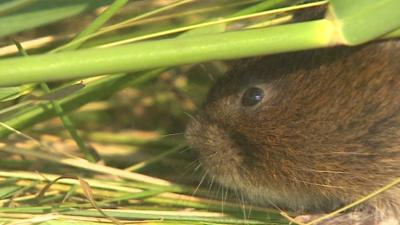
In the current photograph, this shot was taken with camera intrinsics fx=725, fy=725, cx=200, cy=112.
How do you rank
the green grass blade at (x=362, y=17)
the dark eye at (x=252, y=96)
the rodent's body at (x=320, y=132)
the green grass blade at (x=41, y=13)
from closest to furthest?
the green grass blade at (x=362, y=17) → the rodent's body at (x=320, y=132) → the dark eye at (x=252, y=96) → the green grass blade at (x=41, y=13)

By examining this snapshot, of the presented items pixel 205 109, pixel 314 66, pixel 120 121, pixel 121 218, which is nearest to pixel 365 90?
pixel 314 66

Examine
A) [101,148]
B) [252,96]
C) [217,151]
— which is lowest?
[217,151]

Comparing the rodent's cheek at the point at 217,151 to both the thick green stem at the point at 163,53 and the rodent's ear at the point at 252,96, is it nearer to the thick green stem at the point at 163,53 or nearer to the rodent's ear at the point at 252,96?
the rodent's ear at the point at 252,96

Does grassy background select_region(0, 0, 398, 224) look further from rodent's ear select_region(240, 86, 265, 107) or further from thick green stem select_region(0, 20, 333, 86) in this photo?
thick green stem select_region(0, 20, 333, 86)

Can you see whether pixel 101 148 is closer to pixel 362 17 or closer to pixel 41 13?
pixel 41 13

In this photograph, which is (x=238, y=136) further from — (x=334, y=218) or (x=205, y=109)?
(x=334, y=218)

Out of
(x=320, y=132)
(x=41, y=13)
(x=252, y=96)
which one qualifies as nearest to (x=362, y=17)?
(x=320, y=132)

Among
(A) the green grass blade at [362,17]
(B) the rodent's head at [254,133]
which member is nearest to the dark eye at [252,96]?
(B) the rodent's head at [254,133]
